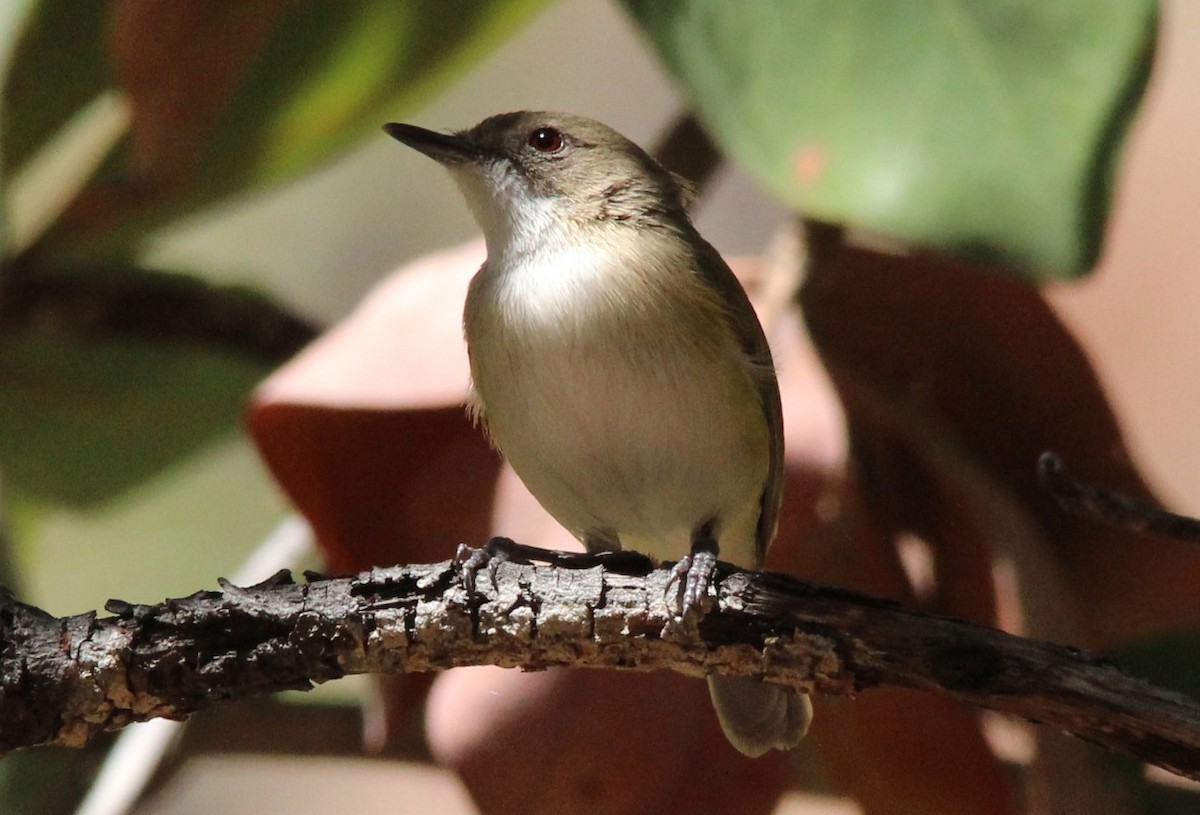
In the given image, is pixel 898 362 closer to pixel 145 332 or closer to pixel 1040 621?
pixel 1040 621

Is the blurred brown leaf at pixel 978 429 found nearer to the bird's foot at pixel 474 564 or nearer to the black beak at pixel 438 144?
the black beak at pixel 438 144

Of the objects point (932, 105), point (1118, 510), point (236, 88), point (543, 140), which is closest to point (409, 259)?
point (236, 88)

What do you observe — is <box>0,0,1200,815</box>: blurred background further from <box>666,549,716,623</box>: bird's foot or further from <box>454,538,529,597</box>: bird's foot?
<box>666,549,716,623</box>: bird's foot

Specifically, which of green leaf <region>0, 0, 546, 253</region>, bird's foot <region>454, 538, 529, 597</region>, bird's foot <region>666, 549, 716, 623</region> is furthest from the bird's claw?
green leaf <region>0, 0, 546, 253</region>

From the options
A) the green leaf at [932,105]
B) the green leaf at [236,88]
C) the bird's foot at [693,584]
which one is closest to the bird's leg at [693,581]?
the bird's foot at [693,584]

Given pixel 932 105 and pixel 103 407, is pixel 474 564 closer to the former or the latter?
pixel 932 105
